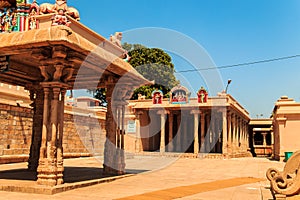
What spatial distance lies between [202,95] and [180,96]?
2.17 meters

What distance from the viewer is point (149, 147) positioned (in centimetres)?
3347

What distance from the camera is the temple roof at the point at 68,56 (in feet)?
24.1

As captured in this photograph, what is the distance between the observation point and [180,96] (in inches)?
1155

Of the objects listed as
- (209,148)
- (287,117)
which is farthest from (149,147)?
(287,117)

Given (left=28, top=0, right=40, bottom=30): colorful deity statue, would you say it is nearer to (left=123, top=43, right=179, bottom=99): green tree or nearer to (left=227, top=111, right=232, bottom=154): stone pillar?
(left=227, top=111, right=232, bottom=154): stone pillar

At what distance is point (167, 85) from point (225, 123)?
569 inches

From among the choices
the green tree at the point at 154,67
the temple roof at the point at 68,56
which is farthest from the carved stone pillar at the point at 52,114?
the green tree at the point at 154,67

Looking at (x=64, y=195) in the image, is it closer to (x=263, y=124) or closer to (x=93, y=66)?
(x=93, y=66)

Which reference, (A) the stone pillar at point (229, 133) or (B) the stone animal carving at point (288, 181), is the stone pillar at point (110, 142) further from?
(A) the stone pillar at point (229, 133)

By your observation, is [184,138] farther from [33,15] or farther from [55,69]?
[55,69]

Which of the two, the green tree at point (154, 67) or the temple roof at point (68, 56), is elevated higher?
the green tree at point (154, 67)

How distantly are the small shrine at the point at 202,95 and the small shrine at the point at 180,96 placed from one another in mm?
1256

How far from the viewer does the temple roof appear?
289 inches

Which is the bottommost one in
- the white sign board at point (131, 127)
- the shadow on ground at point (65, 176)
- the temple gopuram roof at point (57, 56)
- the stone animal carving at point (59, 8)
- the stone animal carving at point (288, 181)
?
the shadow on ground at point (65, 176)
